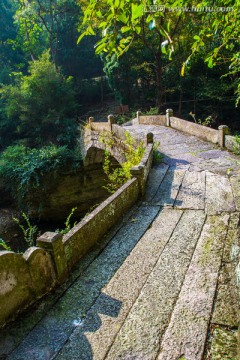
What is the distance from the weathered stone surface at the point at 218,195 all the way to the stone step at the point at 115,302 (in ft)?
3.96

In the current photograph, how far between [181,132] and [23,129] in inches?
532

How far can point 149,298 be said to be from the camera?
127 inches

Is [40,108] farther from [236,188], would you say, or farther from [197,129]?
[236,188]

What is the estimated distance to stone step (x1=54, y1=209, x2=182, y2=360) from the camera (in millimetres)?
2648

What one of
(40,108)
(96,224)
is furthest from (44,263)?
(40,108)

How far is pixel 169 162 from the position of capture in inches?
318

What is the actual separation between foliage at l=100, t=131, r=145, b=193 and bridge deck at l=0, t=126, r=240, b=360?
71.4 inches

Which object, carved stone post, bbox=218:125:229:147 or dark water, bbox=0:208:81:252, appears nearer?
carved stone post, bbox=218:125:229:147

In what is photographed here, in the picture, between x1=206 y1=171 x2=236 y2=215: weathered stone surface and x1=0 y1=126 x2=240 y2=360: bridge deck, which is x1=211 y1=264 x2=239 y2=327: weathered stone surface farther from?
x1=206 y1=171 x2=236 y2=215: weathered stone surface

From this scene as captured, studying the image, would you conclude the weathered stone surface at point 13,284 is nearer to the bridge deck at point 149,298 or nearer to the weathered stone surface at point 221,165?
the bridge deck at point 149,298

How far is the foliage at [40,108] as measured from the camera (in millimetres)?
19828

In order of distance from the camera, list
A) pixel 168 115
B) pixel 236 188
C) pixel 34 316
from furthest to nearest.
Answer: pixel 168 115
pixel 236 188
pixel 34 316

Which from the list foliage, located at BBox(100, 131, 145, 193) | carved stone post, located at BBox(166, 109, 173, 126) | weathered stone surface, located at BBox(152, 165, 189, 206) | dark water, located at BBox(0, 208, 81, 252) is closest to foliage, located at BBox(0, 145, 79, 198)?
dark water, located at BBox(0, 208, 81, 252)

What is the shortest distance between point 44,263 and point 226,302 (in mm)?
2198
